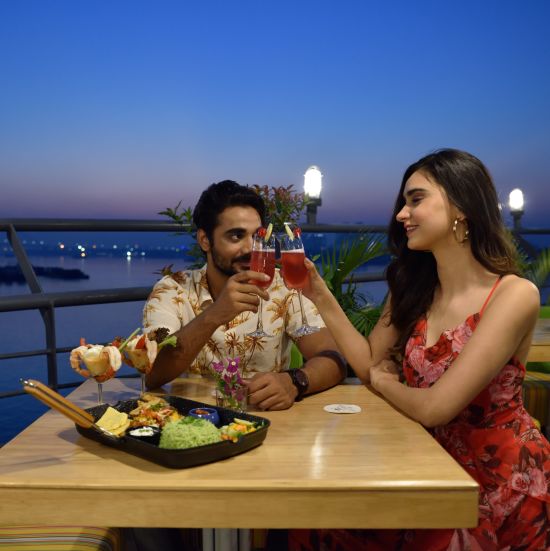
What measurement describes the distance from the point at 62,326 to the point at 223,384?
6.65ft

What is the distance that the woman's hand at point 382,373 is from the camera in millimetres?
1922

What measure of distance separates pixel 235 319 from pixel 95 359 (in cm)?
92

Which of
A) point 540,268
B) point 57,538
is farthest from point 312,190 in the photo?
point 57,538

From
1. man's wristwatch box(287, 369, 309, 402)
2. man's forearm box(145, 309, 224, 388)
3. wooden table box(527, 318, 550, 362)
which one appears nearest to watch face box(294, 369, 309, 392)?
man's wristwatch box(287, 369, 309, 402)

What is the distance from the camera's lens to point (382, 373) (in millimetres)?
1987

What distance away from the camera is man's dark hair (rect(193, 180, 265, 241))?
2.54m

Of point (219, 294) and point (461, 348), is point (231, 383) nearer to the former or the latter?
point (219, 294)

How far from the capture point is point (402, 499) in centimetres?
122

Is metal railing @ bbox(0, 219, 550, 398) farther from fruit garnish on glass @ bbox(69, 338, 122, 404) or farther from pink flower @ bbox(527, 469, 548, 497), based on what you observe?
pink flower @ bbox(527, 469, 548, 497)

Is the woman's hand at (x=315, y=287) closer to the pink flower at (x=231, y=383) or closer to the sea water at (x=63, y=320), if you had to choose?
the pink flower at (x=231, y=383)

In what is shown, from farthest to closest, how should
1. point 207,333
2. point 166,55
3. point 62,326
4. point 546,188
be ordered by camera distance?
point 546,188 → point 166,55 → point 62,326 → point 207,333

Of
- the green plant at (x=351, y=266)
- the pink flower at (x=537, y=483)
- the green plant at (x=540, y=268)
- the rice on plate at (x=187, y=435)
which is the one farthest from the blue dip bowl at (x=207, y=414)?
the green plant at (x=540, y=268)

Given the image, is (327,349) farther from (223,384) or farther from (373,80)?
(373,80)

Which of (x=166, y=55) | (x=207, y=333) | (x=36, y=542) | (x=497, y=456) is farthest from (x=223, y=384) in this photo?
(x=166, y=55)
